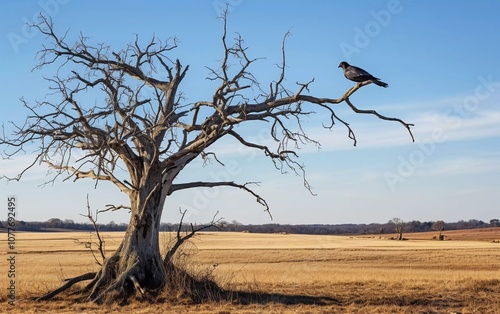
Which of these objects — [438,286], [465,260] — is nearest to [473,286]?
[438,286]

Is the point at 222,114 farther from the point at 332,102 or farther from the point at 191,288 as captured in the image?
the point at 191,288

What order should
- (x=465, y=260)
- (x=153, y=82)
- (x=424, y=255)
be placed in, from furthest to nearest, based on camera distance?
(x=424, y=255) → (x=465, y=260) → (x=153, y=82)

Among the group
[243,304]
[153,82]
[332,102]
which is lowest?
[243,304]

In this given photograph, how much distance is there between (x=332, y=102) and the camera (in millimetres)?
16328

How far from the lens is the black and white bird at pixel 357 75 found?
545 inches

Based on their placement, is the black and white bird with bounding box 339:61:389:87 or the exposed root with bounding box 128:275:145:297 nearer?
the black and white bird with bounding box 339:61:389:87

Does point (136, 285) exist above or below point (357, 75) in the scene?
below

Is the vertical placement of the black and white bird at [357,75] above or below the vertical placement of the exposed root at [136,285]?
above

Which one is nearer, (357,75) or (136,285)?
(357,75)

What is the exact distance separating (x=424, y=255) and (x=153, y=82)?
3382cm

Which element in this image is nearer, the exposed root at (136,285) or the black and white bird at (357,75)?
the black and white bird at (357,75)

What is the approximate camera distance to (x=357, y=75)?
14.5 metres

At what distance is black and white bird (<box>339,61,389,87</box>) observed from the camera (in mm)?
13841

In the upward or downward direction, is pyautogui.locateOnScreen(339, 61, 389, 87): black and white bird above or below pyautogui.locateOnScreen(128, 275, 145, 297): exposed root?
above
